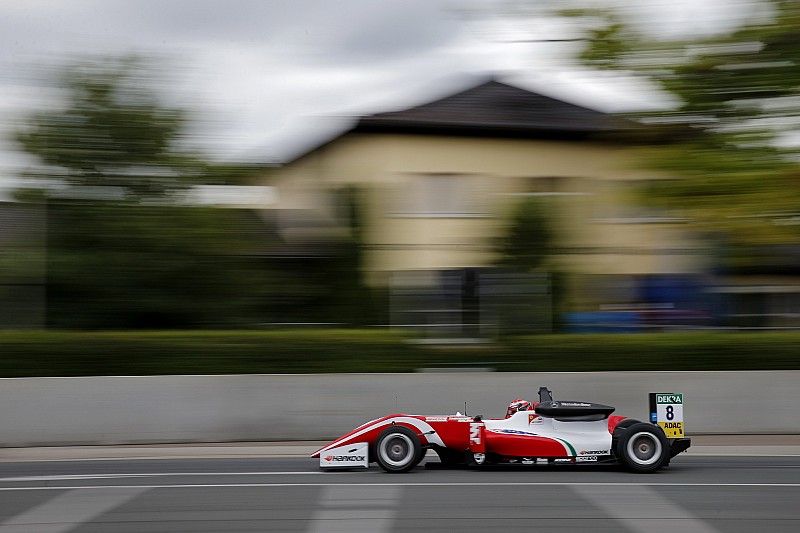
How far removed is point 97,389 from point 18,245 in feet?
12.9

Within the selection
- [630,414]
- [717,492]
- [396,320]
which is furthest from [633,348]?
[717,492]

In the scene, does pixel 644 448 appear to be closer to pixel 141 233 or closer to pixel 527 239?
pixel 527 239

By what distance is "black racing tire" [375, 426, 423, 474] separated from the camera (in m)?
10.8

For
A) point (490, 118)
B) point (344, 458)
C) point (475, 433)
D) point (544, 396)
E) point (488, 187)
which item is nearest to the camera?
point (475, 433)

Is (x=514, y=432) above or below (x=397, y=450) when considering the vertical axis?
above

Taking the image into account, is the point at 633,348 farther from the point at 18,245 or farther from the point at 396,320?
the point at 18,245

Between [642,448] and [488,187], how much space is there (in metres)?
13.7

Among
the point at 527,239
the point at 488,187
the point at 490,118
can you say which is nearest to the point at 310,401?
the point at 527,239

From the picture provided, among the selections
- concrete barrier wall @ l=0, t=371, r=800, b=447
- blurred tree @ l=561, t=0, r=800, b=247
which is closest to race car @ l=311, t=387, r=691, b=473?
concrete barrier wall @ l=0, t=371, r=800, b=447

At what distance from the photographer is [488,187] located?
2395 cm

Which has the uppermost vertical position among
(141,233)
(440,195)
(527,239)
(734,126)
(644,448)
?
(734,126)

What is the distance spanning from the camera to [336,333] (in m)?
16.2

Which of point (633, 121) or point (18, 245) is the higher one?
point (633, 121)

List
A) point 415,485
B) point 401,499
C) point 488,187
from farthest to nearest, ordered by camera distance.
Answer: point 488,187 → point 415,485 → point 401,499
